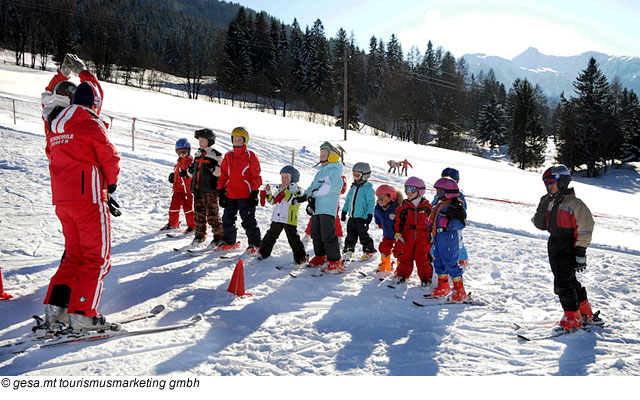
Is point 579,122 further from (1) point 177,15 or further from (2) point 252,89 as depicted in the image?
(1) point 177,15

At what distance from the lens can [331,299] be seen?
5.00 metres

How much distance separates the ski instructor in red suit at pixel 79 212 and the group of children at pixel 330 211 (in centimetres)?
274

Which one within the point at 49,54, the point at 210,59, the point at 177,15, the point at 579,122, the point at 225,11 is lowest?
the point at 579,122

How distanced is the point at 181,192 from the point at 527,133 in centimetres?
5640

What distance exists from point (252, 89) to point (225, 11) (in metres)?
108

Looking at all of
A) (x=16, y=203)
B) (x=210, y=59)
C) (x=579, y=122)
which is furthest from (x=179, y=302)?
(x=210, y=59)

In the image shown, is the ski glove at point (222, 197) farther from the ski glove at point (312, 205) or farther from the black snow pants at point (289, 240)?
the ski glove at point (312, 205)

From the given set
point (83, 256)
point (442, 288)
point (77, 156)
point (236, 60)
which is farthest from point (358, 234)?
point (236, 60)

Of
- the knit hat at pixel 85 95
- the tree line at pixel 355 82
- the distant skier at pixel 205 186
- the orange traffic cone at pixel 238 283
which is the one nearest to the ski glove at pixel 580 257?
the orange traffic cone at pixel 238 283

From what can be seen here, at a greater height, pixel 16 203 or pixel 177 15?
pixel 177 15

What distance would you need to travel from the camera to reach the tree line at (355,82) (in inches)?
1967

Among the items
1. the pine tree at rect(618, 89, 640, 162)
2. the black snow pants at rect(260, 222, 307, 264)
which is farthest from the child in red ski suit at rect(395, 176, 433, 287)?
the pine tree at rect(618, 89, 640, 162)

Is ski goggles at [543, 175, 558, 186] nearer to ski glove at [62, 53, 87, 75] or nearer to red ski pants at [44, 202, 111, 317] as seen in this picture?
red ski pants at [44, 202, 111, 317]

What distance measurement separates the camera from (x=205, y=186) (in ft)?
21.5
